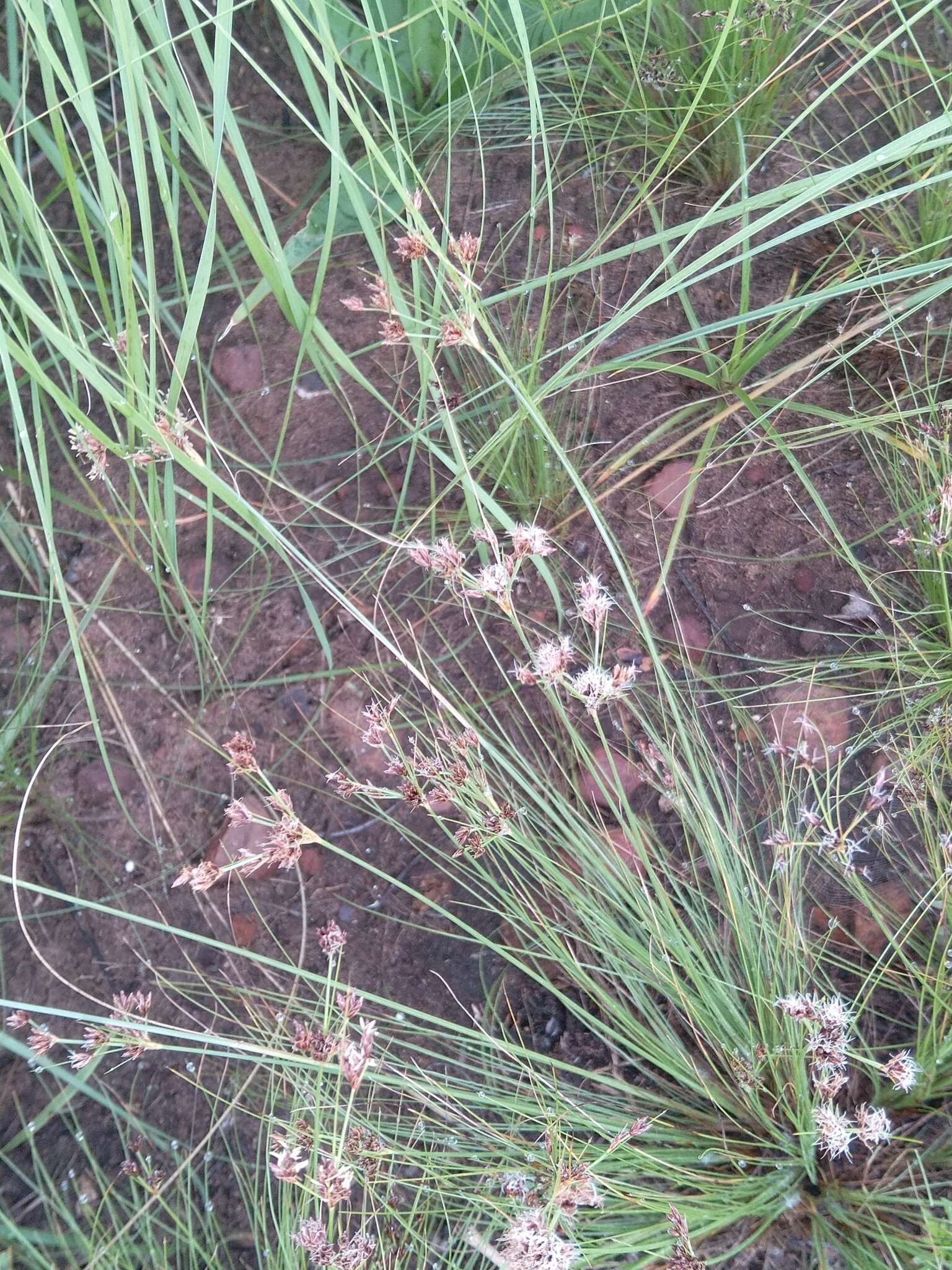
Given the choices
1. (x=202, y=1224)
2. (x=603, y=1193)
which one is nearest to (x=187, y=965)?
(x=202, y=1224)

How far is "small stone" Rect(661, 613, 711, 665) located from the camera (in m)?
1.15

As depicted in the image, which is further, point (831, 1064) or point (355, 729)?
point (355, 729)

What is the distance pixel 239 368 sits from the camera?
4.52 ft

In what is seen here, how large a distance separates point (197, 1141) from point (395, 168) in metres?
1.25

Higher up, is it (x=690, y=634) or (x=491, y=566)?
(x=491, y=566)

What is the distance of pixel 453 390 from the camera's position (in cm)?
128

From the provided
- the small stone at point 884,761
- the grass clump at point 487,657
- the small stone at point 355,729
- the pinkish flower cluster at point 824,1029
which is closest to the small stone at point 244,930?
the grass clump at point 487,657

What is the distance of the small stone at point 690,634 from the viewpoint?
3.78 ft

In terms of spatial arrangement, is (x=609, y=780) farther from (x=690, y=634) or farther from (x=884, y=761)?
(x=884, y=761)

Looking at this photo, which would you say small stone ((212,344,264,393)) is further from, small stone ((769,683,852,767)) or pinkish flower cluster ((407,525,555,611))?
small stone ((769,683,852,767))

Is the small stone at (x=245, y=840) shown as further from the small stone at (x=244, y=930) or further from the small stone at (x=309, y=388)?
the small stone at (x=309, y=388)

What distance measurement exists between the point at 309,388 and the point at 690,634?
2.17 ft

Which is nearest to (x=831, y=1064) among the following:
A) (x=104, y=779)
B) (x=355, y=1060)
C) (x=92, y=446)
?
(x=355, y=1060)

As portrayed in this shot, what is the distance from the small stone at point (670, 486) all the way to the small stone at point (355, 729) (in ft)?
1.49
